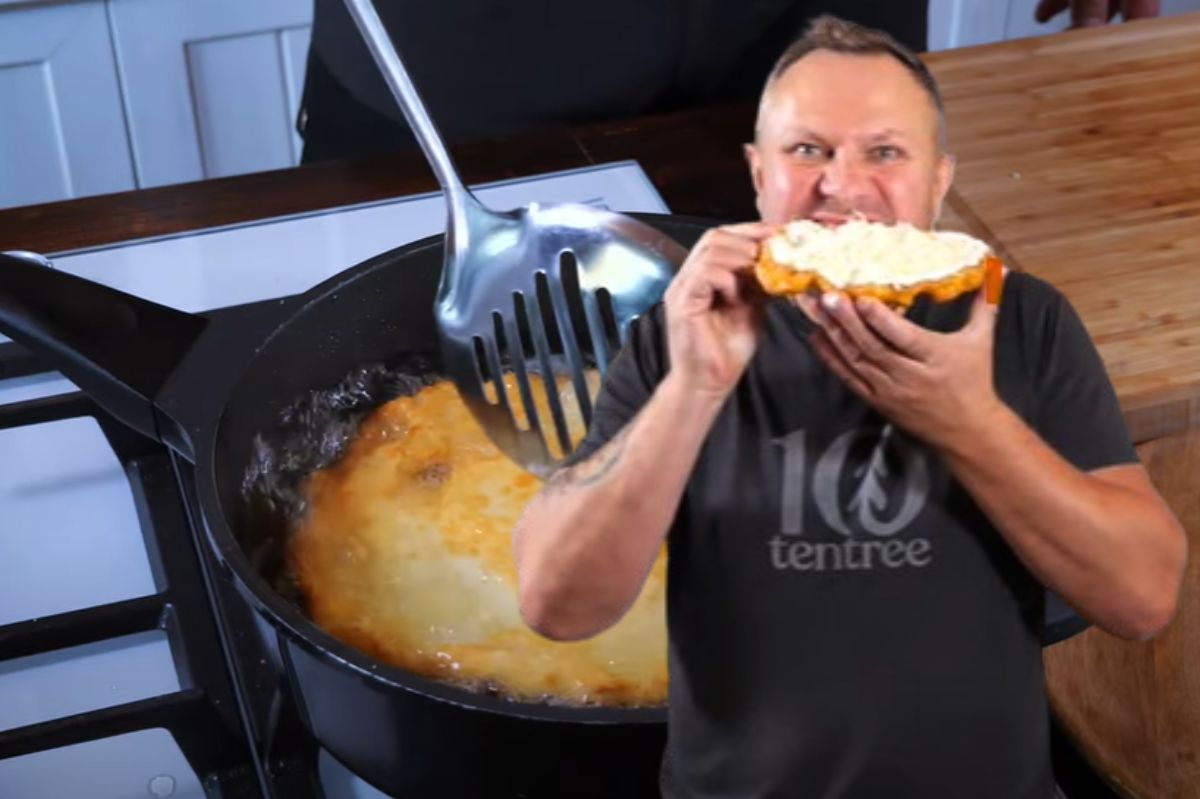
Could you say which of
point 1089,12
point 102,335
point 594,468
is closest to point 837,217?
point 594,468

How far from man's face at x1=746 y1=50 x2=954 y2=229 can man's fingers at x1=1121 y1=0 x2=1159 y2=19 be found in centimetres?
79

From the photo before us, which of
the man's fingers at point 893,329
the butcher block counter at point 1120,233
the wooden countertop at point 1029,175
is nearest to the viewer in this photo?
the man's fingers at point 893,329

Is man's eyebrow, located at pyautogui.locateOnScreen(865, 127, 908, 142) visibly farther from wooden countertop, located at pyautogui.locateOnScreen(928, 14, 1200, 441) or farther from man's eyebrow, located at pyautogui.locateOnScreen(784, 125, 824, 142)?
wooden countertop, located at pyautogui.locateOnScreen(928, 14, 1200, 441)

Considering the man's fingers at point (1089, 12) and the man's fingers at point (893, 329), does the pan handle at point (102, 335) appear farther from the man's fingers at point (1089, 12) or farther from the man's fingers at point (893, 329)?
the man's fingers at point (1089, 12)

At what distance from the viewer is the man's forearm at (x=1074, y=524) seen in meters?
0.51

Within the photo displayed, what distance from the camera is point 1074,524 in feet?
1.69

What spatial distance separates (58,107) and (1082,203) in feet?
4.12

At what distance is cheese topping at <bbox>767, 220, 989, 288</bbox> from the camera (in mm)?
486

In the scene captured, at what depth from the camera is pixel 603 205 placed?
1.09 metres

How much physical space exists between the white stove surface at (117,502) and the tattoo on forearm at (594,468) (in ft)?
1.11

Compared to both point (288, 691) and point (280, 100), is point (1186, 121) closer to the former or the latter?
point (288, 691)

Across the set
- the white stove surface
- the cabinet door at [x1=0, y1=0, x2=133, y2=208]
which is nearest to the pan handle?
the white stove surface

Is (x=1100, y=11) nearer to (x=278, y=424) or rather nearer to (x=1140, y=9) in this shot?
(x=1140, y=9)

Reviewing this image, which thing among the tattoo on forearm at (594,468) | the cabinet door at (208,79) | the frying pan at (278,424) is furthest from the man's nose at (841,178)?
the cabinet door at (208,79)
